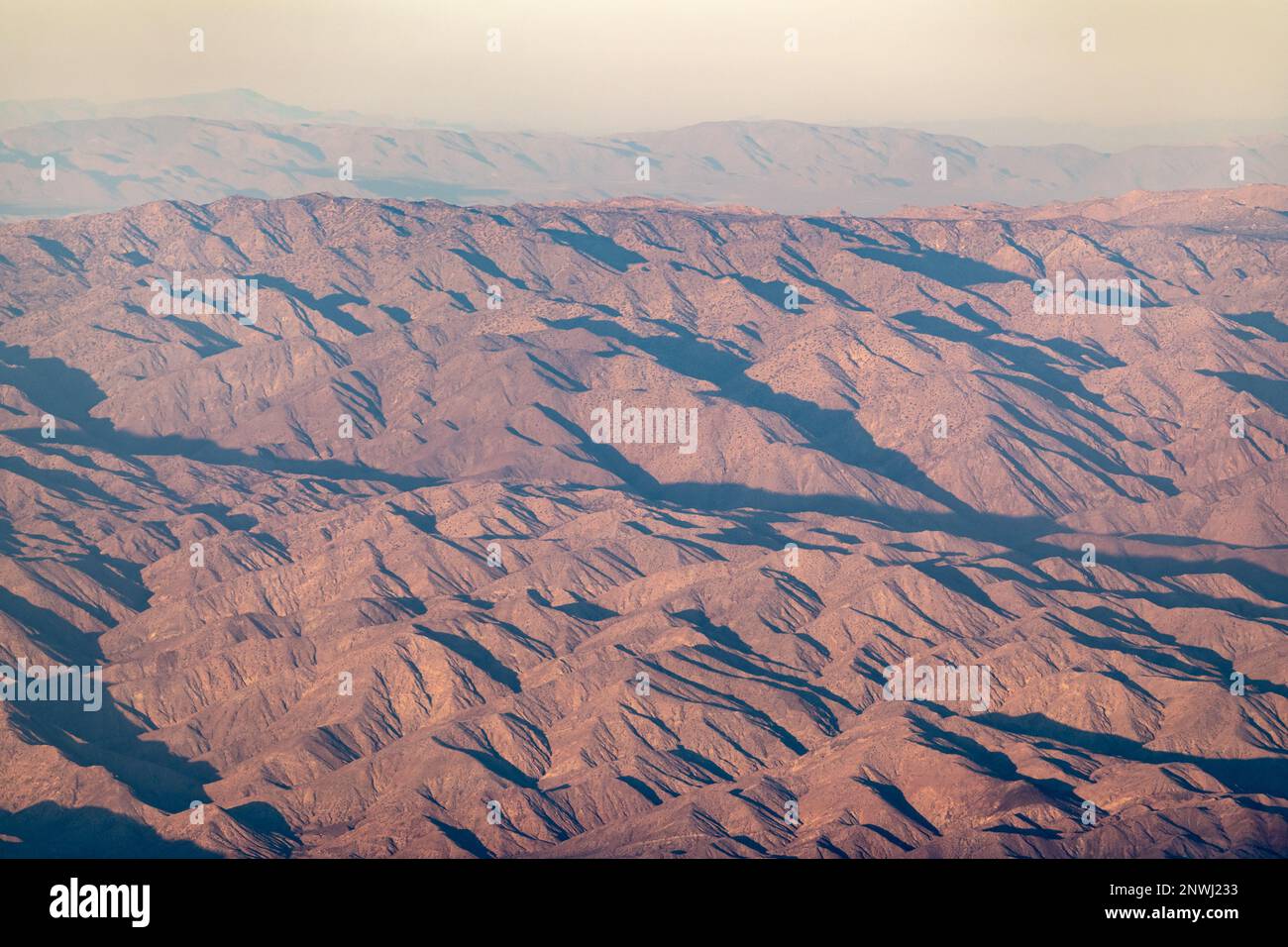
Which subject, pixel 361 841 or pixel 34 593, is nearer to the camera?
pixel 361 841

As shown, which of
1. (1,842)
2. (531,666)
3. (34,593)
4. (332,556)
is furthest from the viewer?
(332,556)

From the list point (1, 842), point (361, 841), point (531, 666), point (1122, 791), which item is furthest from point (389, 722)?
point (1122, 791)

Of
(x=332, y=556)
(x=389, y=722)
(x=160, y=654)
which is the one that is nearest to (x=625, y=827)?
(x=389, y=722)
